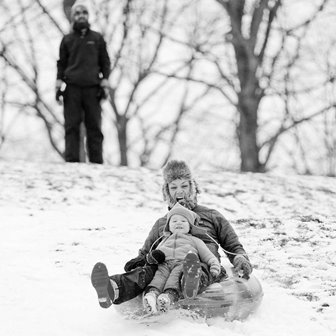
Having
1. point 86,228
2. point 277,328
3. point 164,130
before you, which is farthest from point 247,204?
point 164,130

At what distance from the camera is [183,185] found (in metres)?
4.28

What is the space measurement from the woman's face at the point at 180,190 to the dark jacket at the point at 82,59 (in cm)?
438

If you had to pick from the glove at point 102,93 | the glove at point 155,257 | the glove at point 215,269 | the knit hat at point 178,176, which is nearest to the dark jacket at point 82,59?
the glove at point 102,93

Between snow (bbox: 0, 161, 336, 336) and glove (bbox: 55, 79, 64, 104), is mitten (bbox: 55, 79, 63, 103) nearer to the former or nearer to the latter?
glove (bbox: 55, 79, 64, 104)

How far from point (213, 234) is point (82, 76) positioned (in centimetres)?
474

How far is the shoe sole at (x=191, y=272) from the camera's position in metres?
3.39

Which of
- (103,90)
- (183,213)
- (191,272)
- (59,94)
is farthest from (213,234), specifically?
(59,94)

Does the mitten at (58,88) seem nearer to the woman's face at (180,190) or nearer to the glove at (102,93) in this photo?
the glove at (102,93)

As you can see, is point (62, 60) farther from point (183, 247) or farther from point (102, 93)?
point (183, 247)

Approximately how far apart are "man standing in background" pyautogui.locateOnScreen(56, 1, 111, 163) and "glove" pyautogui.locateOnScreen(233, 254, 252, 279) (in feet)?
15.9

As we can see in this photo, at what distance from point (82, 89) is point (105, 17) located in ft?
29.4

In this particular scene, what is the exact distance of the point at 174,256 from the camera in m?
3.74

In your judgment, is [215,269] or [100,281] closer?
[100,281]

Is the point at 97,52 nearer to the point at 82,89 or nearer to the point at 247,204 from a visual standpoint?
the point at 82,89
